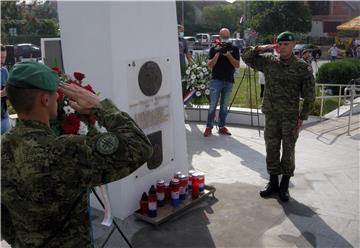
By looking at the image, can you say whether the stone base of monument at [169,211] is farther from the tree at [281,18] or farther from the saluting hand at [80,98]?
the tree at [281,18]

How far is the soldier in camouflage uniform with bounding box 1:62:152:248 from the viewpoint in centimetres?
168

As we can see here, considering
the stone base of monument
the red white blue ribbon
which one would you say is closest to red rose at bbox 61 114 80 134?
the stone base of monument

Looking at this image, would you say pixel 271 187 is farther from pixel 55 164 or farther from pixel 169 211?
pixel 55 164

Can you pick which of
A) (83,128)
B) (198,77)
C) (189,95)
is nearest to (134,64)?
(83,128)

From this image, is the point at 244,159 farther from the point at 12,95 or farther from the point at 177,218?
the point at 12,95

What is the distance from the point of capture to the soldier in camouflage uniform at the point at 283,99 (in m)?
4.61

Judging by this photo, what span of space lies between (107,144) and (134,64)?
8.57ft

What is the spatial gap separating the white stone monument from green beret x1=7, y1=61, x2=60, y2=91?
222 cm

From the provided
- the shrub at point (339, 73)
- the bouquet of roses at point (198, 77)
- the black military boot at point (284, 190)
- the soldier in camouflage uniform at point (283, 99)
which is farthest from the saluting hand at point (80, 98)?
the shrub at point (339, 73)

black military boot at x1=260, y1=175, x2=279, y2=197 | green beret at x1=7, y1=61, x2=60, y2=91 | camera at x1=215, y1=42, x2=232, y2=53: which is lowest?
black military boot at x1=260, y1=175, x2=279, y2=197

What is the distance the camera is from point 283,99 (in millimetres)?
4719

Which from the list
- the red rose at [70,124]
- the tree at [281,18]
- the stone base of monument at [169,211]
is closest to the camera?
the red rose at [70,124]

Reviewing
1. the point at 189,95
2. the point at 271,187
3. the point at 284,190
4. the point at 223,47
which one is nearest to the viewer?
the point at 284,190

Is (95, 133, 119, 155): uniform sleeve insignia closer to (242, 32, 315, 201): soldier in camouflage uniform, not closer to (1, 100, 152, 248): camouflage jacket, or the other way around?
(1, 100, 152, 248): camouflage jacket
